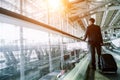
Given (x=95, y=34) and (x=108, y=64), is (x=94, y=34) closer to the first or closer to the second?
(x=95, y=34)

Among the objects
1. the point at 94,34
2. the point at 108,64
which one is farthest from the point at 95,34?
the point at 108,64

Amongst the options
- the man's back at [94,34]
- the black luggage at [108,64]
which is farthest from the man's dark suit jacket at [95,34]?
the black luggage at [108,64]

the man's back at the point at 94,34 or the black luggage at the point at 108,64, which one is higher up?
the man's back at the point at 94,34

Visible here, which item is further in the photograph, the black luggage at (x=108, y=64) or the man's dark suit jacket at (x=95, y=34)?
the man's dark suit jacket at (x=95, y=34)

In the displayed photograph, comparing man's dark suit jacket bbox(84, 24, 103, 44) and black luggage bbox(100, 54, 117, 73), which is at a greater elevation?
man's dark suit jacket bbox(84, 24, 103, 44)

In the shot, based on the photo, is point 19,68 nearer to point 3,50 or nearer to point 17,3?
point 3,50

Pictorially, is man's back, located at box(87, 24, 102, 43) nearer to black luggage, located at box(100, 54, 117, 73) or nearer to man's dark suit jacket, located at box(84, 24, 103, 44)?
man's dark suit jacket, located at box(84, 24, 103, 44)

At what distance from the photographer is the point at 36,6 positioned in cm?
277

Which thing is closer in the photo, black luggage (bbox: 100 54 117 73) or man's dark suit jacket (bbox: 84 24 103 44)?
black luggage (bbox: 100 54 117 73)

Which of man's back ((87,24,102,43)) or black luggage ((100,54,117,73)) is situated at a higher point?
man's back ((87,24,102,43))

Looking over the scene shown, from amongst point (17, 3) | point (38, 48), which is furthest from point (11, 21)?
point (38, 48)

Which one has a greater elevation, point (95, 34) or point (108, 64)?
point (95, 34)

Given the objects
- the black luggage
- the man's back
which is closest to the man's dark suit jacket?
the man's back

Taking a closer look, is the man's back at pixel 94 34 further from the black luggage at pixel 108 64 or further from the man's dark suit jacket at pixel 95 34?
the black luggage at pixel 108 64
